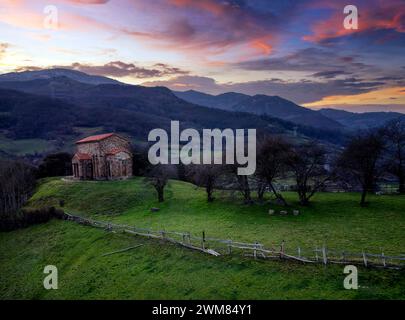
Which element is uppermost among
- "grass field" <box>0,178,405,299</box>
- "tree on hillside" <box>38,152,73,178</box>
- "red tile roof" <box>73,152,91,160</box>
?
"red tile roof" <box>73,152,91,160</box>

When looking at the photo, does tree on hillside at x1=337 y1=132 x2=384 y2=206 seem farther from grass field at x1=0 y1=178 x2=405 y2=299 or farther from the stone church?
the stone church

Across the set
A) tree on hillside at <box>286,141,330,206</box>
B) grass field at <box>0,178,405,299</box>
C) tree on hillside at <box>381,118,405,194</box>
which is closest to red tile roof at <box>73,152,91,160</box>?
grass field at <box>0,178,405,299</box>

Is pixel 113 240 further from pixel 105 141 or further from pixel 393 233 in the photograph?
pixel 105 141

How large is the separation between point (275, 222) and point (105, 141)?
54.2 m

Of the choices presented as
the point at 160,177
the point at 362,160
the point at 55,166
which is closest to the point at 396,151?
the point at 362,160

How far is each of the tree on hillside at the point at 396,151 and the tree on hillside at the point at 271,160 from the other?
19.3 metres

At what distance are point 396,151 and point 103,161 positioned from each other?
6420cm

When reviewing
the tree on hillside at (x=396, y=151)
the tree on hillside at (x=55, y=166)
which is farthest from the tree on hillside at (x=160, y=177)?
the tree on hillside at (x=55, y=166)

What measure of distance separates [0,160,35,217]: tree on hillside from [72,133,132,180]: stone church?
40.2 feet

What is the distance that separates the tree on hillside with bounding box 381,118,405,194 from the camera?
5881cm

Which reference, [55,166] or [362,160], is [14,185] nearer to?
[55,166]

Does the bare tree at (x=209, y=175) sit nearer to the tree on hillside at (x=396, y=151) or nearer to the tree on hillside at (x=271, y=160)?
the tree on hillside at (x=271, y=160)

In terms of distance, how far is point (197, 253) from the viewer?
1345 inches

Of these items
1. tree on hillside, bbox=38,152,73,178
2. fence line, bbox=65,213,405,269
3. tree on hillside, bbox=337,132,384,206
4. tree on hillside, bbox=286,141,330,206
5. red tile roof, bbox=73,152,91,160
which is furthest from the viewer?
tree on hillside, bbox=38,152,73,178
